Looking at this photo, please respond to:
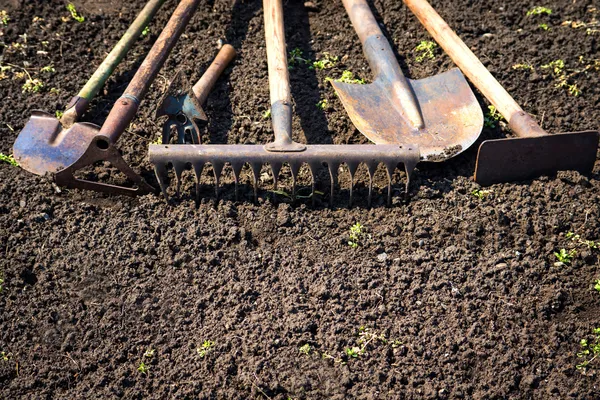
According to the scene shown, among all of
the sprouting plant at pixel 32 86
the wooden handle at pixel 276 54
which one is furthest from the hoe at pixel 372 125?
the sprouting plant at pixel 32 86

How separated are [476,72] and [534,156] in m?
0.94

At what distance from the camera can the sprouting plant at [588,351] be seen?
333 centimetres

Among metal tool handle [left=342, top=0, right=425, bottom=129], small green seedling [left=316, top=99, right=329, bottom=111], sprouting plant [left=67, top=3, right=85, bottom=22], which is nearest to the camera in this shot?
metal tool handle [left=342, top=0, right=425, bottom=129]

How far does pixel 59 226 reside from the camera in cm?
408

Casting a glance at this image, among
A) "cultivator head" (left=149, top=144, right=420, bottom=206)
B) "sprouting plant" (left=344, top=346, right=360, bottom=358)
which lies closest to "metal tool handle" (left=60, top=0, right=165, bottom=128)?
"cultivator head" (left=149, top=144, right=420, bottom=206)

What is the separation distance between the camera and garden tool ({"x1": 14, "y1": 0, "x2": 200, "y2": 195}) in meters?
4.10

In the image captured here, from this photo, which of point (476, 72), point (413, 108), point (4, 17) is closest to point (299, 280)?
point (413, 108)

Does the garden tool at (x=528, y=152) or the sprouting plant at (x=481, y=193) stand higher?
the garden tool at (x=528, y=152)

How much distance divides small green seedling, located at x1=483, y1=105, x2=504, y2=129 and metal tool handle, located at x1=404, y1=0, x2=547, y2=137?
0.80ft

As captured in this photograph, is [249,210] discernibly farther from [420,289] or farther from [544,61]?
[544,61]

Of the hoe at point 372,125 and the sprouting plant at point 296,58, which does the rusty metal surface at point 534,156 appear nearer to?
the hoe at point 372,125

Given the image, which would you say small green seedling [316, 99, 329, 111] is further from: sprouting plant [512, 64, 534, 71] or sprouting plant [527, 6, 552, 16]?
sprouting plant [527, 6, 552, 16]

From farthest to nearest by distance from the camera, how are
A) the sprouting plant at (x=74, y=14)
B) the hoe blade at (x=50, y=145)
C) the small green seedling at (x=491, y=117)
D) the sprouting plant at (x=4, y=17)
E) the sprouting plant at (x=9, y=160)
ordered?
the sprouting plant at (x=74, y=14) < the sprouting plant at (x=4, y=17) < the small green seedling at (x=491, y=117) < the sprouting plant at (x=9, y=160) < the hoe blade at (x=50, y=145)

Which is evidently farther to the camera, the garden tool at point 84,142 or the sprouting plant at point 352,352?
the garden tool at point 84,142
